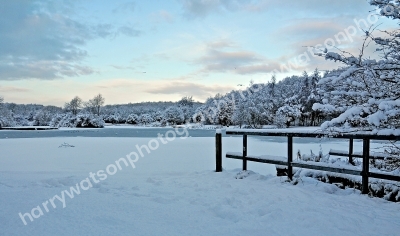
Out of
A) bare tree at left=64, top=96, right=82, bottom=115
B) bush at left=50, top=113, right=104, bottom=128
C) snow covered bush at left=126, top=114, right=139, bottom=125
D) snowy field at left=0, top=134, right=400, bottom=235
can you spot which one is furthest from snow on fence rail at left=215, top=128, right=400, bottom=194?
bare tree at left=64, top=96, right=82, bottom=115

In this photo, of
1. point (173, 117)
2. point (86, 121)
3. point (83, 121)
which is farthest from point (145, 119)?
point (83, 121)

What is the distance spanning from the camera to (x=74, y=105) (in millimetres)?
89000

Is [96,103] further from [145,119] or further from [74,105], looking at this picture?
[145,119]

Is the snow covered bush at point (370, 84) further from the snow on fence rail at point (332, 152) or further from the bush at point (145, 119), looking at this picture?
the bush at point (145, 119)

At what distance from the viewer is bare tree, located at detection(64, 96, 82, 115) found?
88.4m

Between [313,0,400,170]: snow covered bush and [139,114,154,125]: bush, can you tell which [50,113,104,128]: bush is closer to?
[139,114,154,125]: bush

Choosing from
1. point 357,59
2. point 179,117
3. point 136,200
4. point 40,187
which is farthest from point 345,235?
point 179,117

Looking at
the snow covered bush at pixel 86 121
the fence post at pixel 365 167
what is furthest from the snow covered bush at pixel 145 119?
the fence post at pixel 365 167

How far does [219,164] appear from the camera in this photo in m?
7.07

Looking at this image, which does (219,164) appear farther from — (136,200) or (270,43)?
(270,43)

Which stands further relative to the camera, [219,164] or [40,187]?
[219,164]

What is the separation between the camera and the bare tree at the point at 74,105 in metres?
88.4

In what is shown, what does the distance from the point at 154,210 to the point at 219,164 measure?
10.6 ft

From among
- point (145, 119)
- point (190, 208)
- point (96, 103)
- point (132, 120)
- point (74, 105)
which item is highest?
point (96, 103)
